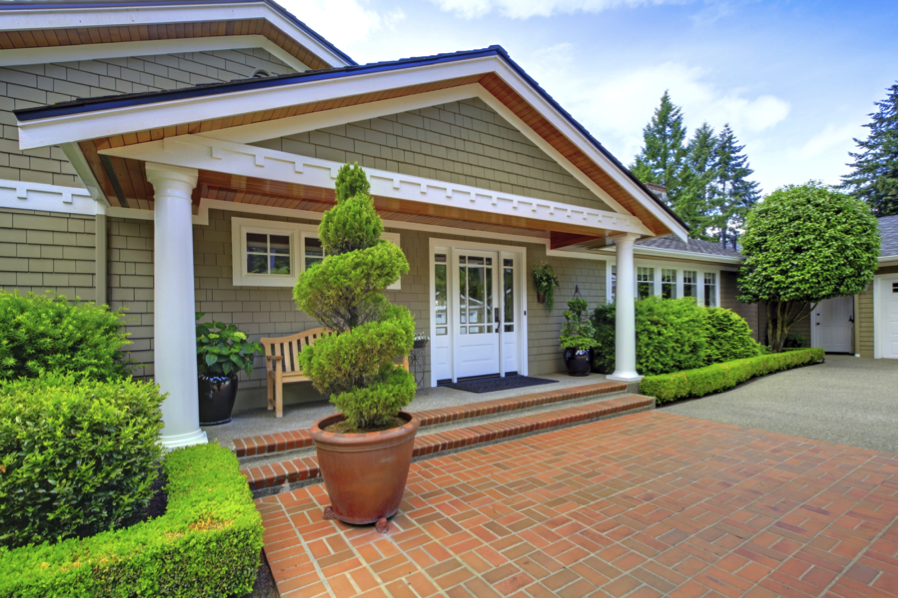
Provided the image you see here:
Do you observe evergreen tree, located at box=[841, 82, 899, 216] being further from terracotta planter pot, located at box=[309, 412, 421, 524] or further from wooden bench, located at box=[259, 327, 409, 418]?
terracotta planter pot, located at box=[309, 412, 421, 524]

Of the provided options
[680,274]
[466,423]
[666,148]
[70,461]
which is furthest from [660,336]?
[666,148]

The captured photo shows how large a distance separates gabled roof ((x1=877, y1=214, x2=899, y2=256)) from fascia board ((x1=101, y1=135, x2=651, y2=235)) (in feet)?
31.6

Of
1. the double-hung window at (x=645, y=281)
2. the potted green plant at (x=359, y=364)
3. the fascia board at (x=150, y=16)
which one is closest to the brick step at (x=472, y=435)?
the potted green plant at (x=359, y=364)

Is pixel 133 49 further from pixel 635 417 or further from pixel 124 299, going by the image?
pixel 635 417

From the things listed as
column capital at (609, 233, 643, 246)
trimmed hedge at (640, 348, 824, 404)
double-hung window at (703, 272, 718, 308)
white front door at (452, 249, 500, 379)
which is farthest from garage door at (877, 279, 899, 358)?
white front door at (452, 249, 500, 379)

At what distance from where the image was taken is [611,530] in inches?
107

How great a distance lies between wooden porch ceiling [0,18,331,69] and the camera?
4191mm

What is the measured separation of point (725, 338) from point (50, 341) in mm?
10229

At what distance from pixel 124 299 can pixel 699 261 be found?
460 inches

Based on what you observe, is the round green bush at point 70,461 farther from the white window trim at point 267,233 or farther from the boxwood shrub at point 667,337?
the boxwood shrub at point 667,337

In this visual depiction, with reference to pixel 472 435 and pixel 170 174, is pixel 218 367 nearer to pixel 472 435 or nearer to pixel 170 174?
pixel 170 174

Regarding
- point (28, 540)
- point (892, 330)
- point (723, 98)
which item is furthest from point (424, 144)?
point (723, 98)

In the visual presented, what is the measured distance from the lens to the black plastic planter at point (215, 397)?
417 centimetres

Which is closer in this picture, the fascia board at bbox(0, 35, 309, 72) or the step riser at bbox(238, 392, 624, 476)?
the step riser at bbox(238, 392, 624, 476)
